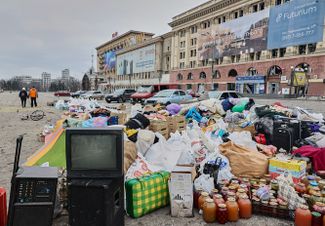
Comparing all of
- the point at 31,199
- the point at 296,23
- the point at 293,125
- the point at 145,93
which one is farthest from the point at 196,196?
the point at 296,23

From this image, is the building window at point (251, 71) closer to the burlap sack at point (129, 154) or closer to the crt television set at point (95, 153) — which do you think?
the burlap sack at point (129, 154)

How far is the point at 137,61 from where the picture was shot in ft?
251

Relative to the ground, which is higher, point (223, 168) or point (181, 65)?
point (181, 65)

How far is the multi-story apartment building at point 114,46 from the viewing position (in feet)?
295

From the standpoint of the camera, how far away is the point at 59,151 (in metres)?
4.31

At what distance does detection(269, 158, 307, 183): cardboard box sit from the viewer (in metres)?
4.00

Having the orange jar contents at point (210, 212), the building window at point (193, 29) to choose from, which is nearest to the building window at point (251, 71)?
the building window at point (193, 29)

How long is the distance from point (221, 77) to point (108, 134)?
147ft

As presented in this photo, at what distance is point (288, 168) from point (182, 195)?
72.2 inches

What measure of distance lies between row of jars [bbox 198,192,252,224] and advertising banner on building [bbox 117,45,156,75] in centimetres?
6623

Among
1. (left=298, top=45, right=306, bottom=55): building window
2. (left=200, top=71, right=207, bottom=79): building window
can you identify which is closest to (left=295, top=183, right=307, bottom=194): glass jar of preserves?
(left=298, top=45, right=306, bottom=55): building window

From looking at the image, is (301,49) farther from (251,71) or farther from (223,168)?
→ (223,168)

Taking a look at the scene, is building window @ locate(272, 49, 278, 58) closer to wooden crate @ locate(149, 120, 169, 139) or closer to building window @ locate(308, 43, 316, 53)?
building window @ locate(308, 43, 316, 53)

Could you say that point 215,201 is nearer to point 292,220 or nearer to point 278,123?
point 292,220
